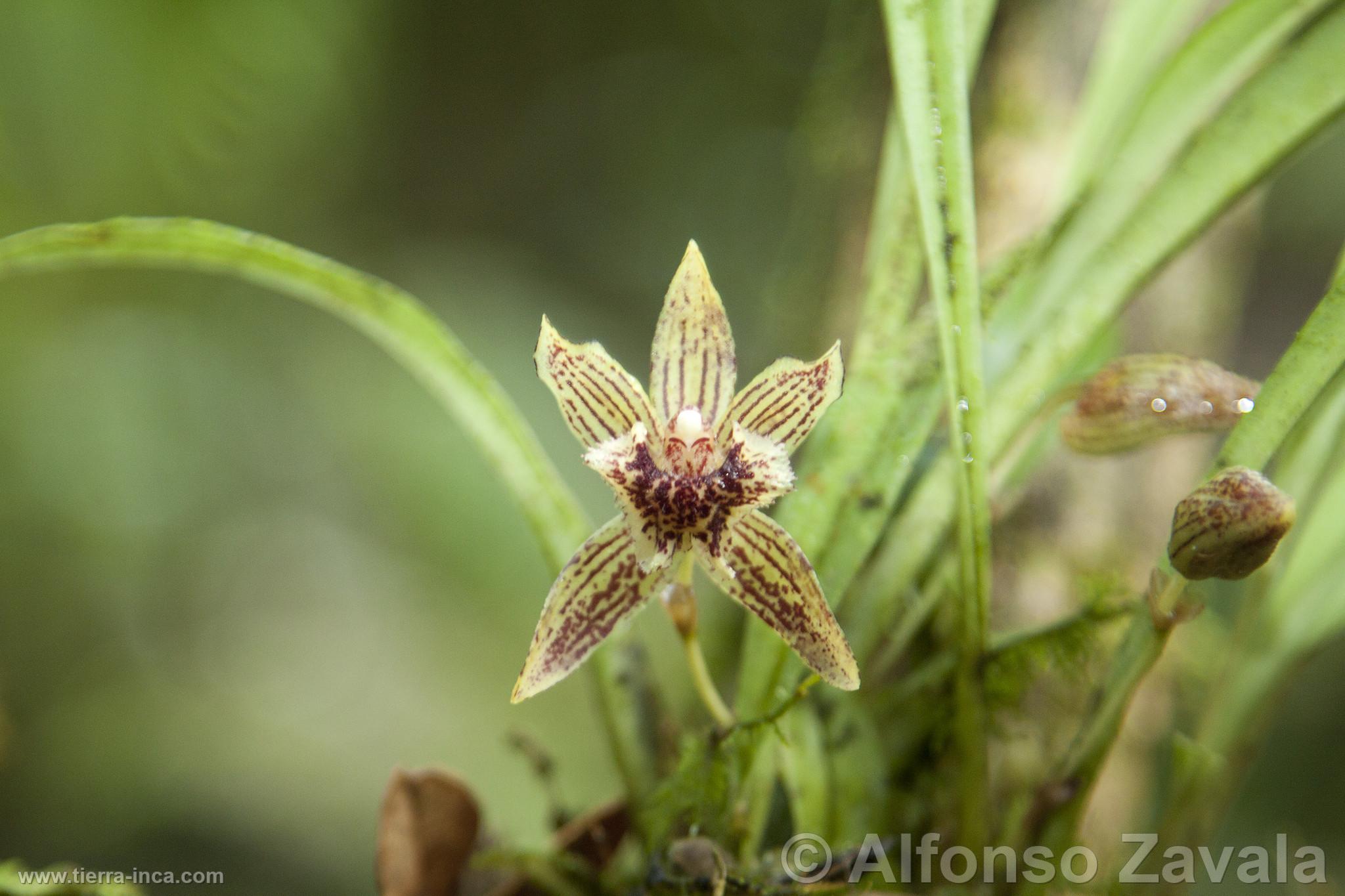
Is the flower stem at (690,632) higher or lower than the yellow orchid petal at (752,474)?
lower

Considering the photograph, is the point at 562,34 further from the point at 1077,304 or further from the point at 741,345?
the point at 1077,304

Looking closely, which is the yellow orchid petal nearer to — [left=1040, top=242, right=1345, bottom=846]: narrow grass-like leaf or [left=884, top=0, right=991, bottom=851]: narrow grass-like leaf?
[left=884, top=0, right=991, bottom=851]: narrow grass-like leaf

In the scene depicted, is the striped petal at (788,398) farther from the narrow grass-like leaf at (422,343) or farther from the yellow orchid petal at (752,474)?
the narrow grass-like leaf at (422,343)

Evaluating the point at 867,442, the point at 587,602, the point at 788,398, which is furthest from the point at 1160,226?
the point at 587,602

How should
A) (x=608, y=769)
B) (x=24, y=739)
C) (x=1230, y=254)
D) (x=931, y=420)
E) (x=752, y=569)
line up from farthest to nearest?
(x=608, y=769)
(x=24, y=739)
(x=1230, y=254)
(x=931, y=420)
(x=752, y=569)

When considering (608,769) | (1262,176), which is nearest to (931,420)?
(1262,176)

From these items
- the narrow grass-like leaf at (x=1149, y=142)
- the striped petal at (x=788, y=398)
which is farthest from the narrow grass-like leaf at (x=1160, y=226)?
the striped petal at (x=788, y=398)

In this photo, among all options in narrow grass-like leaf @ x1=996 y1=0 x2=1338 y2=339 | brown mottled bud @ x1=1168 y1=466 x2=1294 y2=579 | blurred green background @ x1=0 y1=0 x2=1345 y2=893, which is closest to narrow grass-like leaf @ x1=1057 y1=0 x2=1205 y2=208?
narrow grass-like leaf @ x1=996 y1=0 x2=1338 y2=339
